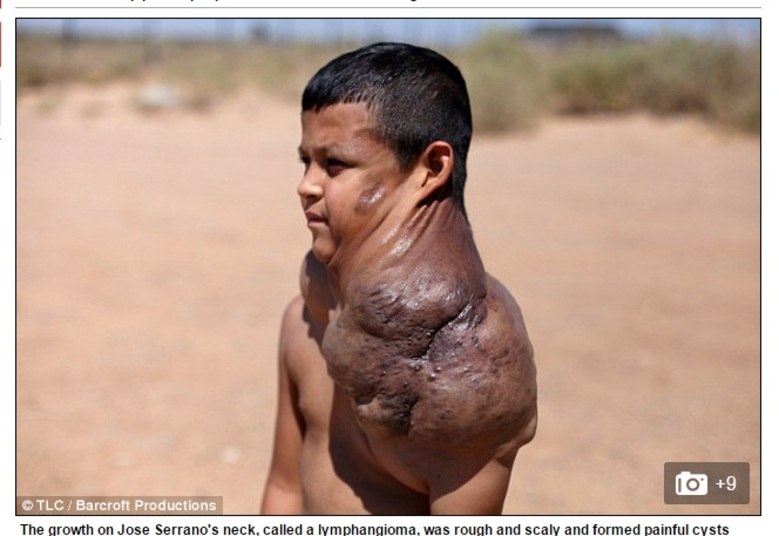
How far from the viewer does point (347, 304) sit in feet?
4.71

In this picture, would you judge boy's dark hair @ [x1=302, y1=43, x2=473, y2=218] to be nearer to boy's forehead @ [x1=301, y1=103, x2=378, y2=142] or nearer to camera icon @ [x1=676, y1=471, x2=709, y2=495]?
boy's forehead @ [x1=301, y1=103, x2=378, y2=142]

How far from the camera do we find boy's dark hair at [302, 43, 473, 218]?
1.41 meters

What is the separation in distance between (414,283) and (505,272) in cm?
531

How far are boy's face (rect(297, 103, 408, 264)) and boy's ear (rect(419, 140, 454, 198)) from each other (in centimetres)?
4

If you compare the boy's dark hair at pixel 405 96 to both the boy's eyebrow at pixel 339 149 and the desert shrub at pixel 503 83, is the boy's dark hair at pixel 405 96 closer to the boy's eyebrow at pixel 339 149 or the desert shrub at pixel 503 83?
the boy's eyebrow at pixel 339 149

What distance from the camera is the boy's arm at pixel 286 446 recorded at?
1.83 m

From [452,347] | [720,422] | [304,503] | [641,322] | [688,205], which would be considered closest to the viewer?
[452,347]

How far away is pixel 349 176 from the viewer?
4.70 feet

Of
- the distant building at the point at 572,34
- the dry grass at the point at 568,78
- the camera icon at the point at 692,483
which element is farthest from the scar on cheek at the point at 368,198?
the distant building at the point at 572,34
